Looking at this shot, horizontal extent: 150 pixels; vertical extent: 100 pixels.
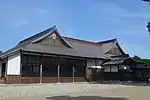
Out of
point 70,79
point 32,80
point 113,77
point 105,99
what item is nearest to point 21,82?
point 32,80

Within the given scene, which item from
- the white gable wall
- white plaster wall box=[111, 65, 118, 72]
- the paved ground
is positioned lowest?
the paved ground

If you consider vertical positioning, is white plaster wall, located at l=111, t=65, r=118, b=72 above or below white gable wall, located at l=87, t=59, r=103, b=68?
below

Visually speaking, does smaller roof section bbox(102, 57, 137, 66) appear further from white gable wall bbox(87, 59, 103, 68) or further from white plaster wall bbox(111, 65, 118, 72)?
white gable wall bbox(87, 59, 103, 68)

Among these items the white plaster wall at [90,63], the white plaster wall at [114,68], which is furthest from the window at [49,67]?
the white plaster wall at [114,68]

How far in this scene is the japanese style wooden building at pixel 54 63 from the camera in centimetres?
2756

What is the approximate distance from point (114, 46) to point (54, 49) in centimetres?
1350

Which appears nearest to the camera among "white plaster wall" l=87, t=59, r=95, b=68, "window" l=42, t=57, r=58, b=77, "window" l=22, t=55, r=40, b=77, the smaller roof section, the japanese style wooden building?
the japanese style wooden building

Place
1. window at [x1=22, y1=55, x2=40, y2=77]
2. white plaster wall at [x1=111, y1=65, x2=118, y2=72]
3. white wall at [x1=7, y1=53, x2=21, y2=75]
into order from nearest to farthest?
white wall at [x1=7, y1=53, x2=21, y2=75] → window at [x1=22, y1=55, x2=40, y2=77] → white plaster wall at [x1=111, y1=65, x2=118, y2=72]

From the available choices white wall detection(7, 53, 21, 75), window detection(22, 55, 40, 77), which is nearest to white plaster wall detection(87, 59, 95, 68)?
window detection(22, 55, 40, 77)

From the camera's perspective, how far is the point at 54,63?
30.2 metres

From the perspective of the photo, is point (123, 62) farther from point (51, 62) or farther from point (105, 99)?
point (105, 99)

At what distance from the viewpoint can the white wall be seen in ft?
89.8

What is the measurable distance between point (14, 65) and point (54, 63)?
4.92 metres

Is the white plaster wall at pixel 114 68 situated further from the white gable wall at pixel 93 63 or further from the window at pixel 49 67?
the window at pixel 49 67
